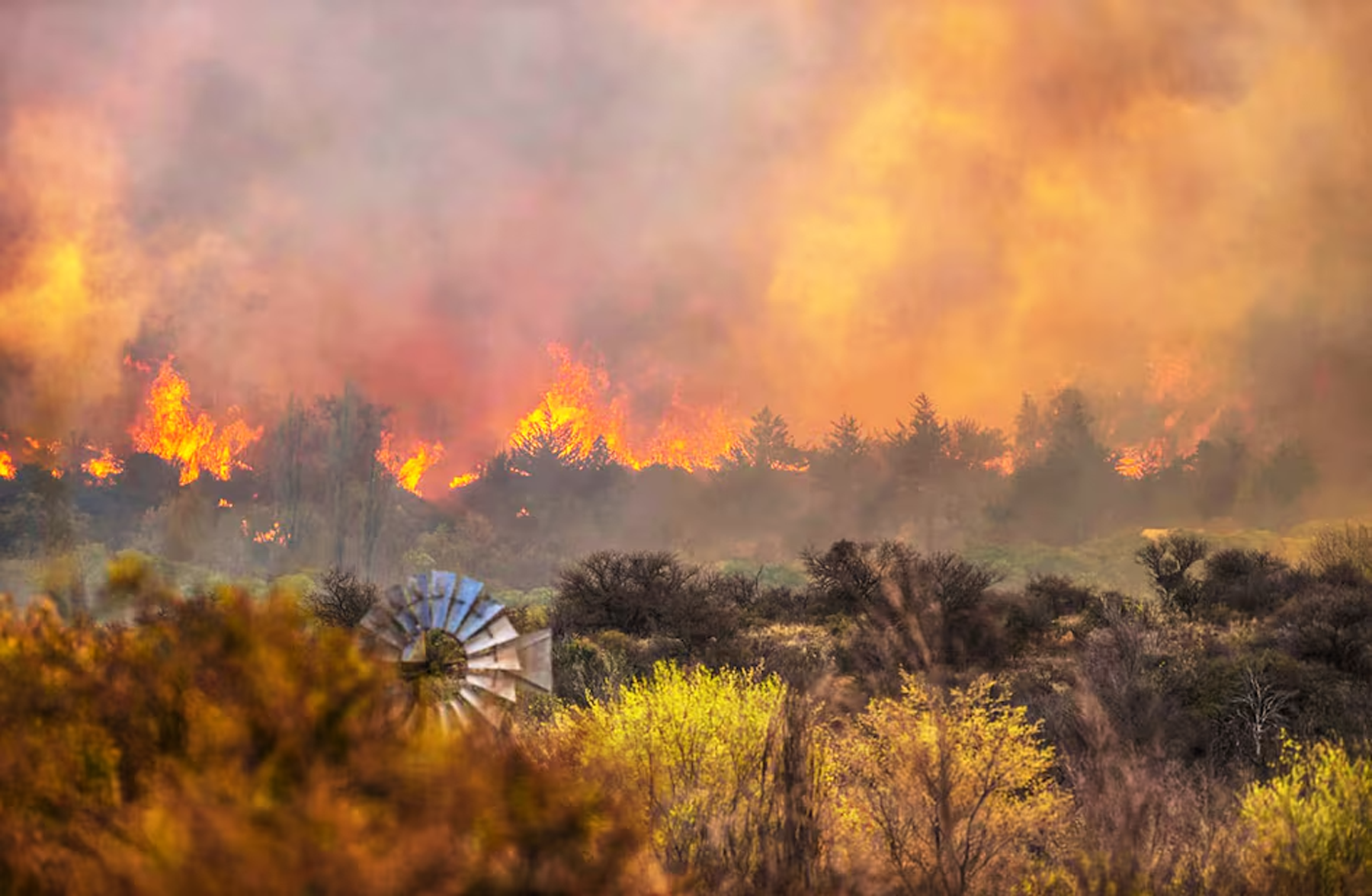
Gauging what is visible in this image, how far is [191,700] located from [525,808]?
2893 millimetres

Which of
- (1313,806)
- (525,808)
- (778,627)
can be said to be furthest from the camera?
(778,627)

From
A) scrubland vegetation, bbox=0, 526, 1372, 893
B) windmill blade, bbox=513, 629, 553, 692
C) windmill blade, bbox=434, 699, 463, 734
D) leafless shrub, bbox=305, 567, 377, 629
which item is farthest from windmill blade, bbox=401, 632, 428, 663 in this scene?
leafless shrub, bbox=305, 567, 377, 629

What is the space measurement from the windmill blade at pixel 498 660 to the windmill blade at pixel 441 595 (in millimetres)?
782

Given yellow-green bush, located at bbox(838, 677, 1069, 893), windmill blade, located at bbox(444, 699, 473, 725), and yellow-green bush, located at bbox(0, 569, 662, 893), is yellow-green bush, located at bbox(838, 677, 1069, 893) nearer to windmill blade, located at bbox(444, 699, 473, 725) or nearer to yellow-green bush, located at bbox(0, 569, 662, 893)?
windmill blade, located at bbox(444, 699, 473, 725)

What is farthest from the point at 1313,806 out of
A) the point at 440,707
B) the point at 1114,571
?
the point at 1114,571

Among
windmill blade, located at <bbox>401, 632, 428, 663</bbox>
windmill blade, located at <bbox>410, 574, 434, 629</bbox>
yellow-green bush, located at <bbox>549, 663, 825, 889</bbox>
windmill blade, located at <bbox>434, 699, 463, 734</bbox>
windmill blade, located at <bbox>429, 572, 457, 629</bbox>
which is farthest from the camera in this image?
windmill blade, located at <bbox>429, 572, 457, 629</bbox>

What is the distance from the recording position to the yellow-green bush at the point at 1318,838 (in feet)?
49.8

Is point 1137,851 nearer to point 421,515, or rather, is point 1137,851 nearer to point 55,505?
point 421,515

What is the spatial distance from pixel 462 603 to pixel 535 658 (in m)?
1.59

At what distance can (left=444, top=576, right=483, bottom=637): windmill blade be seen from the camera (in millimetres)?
15539

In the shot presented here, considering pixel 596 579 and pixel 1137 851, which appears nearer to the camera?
pixel 1137 851

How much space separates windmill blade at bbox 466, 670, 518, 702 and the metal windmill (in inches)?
0.5

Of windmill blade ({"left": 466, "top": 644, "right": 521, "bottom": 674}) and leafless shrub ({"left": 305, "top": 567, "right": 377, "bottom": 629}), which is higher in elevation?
leafless shrub ({"left": 305, "top": 567, "right": 377, "bottom": 629})

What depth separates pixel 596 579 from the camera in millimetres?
54469
